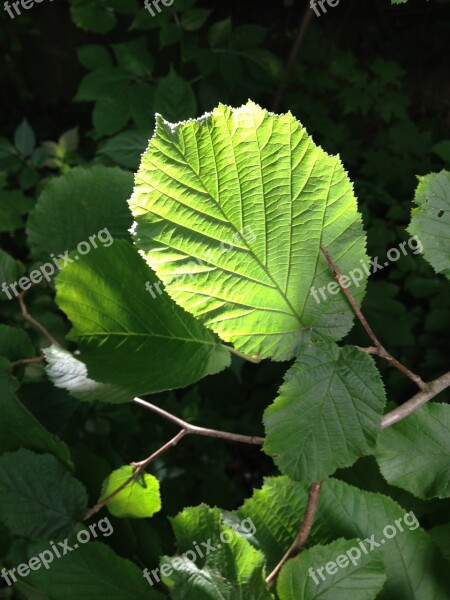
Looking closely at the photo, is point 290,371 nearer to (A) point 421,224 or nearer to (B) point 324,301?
(B) point 324,301

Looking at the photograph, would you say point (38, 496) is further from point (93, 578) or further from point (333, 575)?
point (333, 575)

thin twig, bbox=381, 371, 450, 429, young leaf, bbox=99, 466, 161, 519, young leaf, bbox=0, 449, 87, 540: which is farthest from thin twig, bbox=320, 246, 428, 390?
young leaf, bbox=0, 449, 87, 540

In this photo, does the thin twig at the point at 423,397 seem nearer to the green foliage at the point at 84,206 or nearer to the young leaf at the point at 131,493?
the young leaf at the point at 131,493

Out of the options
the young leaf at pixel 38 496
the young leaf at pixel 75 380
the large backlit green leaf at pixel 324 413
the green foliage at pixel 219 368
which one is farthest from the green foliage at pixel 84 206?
the large backlit green leaf at pixel 324 413

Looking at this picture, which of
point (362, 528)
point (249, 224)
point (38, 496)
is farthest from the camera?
point (38, 496)

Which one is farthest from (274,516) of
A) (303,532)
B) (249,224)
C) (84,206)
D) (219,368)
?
(84,206)

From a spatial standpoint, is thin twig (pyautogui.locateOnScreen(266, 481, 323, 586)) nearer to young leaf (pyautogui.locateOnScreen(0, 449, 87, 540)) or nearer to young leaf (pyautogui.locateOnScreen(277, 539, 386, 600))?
young leaf (pyautogui.locateOnScreen(277, 539, 386, 600))

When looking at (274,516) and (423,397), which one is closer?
(423,397)
